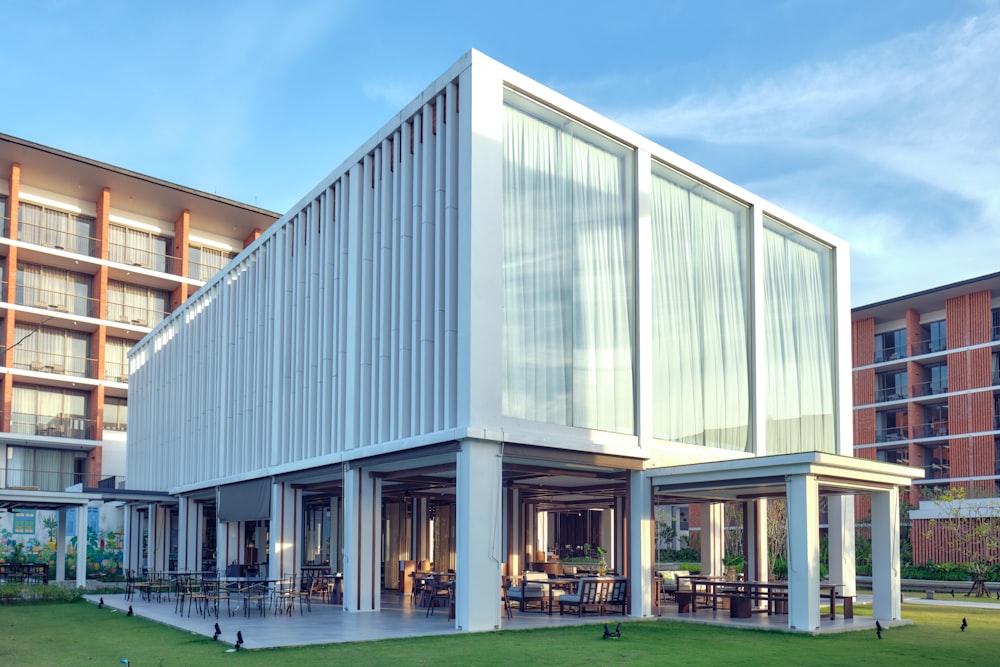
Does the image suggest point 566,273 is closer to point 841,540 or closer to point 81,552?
point 841,540

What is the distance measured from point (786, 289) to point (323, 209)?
14.5m

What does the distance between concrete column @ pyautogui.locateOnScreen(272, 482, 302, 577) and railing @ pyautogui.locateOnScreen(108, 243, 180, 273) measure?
3112cm

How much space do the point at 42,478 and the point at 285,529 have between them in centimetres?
2991

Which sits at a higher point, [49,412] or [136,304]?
[136,304]

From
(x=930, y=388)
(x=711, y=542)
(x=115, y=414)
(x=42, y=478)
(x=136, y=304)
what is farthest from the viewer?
(x=930, y=388)

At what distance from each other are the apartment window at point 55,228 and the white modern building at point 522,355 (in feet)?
76.6

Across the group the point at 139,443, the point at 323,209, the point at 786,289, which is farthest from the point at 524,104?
the point at 139,443

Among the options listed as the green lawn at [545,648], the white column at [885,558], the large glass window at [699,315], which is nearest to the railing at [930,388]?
the large glass window at [699,315]

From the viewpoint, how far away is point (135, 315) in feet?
189

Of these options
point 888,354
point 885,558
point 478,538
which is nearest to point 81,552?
point 478,538

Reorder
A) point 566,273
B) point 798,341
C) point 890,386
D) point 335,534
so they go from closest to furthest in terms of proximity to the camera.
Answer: point 566,273, point 798,341, point 335,534, point 890,386

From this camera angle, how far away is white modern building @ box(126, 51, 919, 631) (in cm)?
2152

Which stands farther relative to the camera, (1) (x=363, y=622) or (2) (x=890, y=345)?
(2) (x=890, y=345)

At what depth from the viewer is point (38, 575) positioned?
37.6 meters
